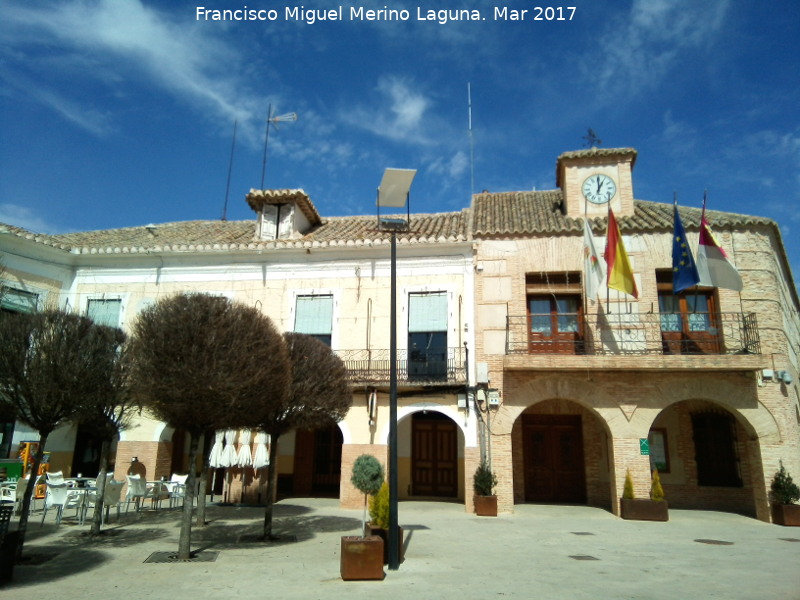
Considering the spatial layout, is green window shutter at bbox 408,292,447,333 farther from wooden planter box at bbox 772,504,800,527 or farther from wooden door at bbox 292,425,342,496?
wooden planter box at bbox 772,504,800,527

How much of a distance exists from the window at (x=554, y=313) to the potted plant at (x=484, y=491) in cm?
329

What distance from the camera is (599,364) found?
13.2 metres

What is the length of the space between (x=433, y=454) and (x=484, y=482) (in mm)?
3610

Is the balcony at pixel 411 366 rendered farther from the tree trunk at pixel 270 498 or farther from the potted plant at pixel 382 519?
the potted plant at pixel 382 519

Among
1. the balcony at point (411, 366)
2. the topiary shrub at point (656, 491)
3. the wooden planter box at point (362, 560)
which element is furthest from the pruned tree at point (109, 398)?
the topiary shrub at point (656, 491)

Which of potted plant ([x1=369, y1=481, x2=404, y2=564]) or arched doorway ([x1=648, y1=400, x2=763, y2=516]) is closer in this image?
potted plant ([x1=369, y1=481, x2=404, y2=564])

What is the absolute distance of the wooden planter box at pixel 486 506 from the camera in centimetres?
1311

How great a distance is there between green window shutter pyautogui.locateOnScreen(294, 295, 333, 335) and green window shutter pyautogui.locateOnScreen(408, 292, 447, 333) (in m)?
2.32

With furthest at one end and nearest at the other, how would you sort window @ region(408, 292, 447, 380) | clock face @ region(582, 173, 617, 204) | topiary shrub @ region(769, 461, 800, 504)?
clock face @ region(582, 173, 617, 204)
window @ region(408, 292, 447, 380)
topiary shrub @ region(769, 461, 800, 504)

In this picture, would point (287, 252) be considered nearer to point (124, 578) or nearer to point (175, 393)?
point (175, 393)

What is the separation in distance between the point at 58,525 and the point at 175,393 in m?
5.64

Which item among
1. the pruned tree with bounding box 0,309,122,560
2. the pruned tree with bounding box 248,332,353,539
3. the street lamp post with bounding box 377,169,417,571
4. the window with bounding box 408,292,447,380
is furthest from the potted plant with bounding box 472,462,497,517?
the pruned tree with bounding box 0,309,122,560

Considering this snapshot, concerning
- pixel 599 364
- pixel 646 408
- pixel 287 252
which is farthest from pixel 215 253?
pixel 646 408

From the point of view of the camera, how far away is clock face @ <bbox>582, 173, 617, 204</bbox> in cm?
1591
